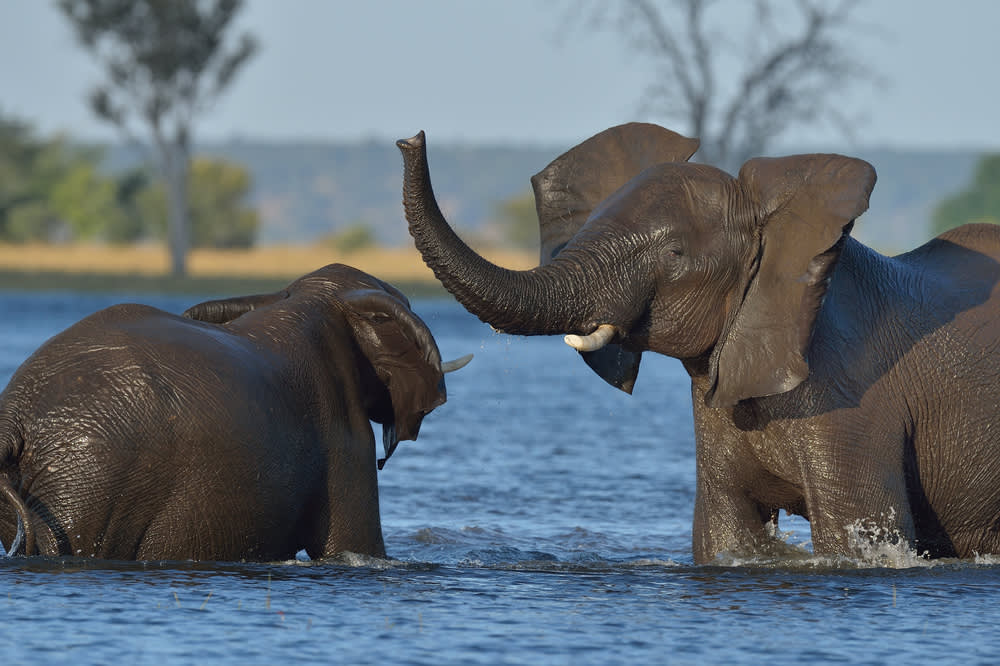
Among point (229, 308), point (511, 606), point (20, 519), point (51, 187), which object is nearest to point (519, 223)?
point (51, 187)

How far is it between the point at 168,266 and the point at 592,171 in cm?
4644

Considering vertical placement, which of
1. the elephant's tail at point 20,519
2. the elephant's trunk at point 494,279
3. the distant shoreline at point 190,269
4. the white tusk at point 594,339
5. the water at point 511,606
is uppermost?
the distant shoreline at point 190,269

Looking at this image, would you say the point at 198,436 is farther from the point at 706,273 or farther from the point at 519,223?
the point at 519,223

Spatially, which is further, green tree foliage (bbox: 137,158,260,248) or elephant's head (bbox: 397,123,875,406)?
Result: green tree foliage (bbox: 137,158,260,248)

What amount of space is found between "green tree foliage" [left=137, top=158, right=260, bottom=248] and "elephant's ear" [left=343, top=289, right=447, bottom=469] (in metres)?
68.3

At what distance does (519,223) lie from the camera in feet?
345

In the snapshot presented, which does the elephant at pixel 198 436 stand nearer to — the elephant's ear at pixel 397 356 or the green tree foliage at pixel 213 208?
the elephant's ear at pixel 397 356

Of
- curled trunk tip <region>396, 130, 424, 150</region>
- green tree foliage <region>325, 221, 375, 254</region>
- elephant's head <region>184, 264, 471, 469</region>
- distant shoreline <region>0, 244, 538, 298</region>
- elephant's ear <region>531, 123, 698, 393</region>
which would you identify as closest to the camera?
curled trunk tip <region>396, 130, 424, 150</region>

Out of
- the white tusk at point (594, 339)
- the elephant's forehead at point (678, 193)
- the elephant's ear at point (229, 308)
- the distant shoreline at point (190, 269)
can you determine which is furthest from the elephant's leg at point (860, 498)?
the distant shoreline at point (190, 269)

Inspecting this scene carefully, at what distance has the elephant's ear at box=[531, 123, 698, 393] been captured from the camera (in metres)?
7.93

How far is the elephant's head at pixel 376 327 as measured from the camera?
8.45 m

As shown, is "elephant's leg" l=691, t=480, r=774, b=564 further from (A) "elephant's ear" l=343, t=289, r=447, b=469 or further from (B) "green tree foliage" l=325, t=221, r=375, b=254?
(B) "green tree foliage" l=325, t=221, r=375, b=254

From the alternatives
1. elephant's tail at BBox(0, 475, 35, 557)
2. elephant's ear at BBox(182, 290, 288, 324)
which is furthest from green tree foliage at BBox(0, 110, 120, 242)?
elephant's tail at BBox(0, 475, 35, 557)

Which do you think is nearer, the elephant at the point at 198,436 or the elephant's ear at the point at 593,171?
the elephant at the point at 198,436
